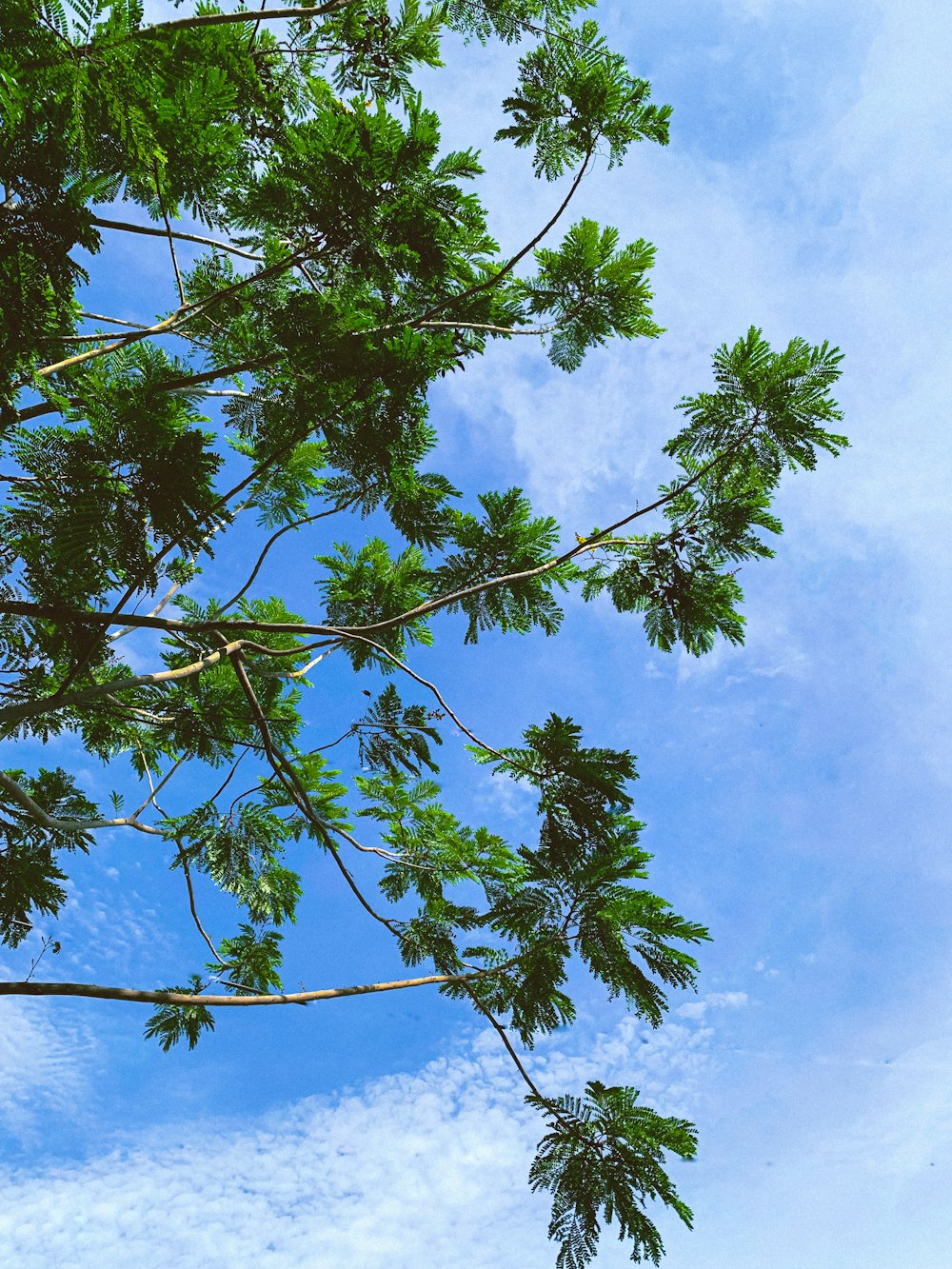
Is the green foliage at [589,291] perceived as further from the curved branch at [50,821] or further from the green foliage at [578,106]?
the curved branch at [50,821]

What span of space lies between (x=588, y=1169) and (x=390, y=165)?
547 cm

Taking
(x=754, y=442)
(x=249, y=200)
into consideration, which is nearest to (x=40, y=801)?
(x=249, y=200)

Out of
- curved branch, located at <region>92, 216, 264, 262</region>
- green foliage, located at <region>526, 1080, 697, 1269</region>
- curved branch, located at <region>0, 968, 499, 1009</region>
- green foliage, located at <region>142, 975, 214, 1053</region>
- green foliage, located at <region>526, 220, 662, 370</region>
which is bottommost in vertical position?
green foliage, located at <region>526, 1080, 697, 1269</region>

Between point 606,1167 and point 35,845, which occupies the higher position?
point 35,845

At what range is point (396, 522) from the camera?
5.23 meters

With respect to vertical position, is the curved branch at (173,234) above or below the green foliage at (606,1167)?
above

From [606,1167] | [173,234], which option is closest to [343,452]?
[173,234]

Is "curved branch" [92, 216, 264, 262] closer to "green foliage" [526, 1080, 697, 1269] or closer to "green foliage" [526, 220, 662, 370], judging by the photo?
"green foliage" [526, 220, 662, 370]

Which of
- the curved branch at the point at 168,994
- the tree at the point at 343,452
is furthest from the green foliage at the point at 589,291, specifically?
the curved branch at the point at 168,994

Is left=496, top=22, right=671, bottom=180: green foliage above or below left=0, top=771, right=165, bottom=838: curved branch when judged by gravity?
above

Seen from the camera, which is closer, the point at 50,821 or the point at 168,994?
the point at 168,994

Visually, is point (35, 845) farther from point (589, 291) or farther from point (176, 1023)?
point (589, 291)

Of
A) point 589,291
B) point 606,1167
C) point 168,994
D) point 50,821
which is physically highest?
point 589,291

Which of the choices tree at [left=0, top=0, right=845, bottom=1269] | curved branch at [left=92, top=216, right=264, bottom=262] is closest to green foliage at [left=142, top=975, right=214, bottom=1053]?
tree at [left=0, top=0, right=845, bottom=1269]
